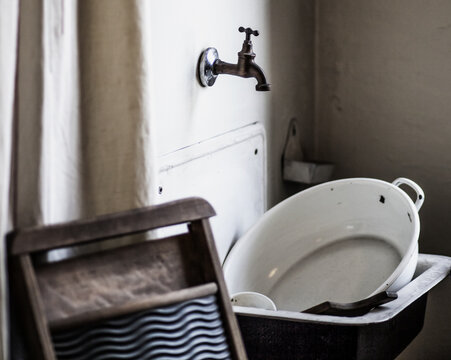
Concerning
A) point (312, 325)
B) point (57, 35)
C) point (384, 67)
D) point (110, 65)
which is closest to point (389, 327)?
point (312, 325)

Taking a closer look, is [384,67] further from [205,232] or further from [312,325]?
[205,232]

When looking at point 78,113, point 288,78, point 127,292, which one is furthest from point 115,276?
point 288,78

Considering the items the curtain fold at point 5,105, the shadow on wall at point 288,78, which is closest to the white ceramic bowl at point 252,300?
the shadow on wall at point 288,78

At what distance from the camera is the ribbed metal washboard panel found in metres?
1.30

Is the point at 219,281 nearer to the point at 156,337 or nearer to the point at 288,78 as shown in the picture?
the point at 156,337

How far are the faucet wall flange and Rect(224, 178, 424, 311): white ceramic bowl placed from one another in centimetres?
45

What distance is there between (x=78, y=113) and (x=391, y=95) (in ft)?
4.87

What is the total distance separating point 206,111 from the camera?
212 cm

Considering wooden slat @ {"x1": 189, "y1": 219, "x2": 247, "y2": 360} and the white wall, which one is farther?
the white wall

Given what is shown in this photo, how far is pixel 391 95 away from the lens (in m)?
2.66

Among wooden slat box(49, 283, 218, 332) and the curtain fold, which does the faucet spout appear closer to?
wooden slat box(49, 283, 218, 332)

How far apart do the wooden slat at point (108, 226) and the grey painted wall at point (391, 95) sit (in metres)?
1.36

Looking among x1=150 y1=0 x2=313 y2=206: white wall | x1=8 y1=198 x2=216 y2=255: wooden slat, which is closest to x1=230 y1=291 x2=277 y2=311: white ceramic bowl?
x1=150 y1=0 x2=313 y2=206: white wall

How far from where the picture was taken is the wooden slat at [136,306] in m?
1.28
